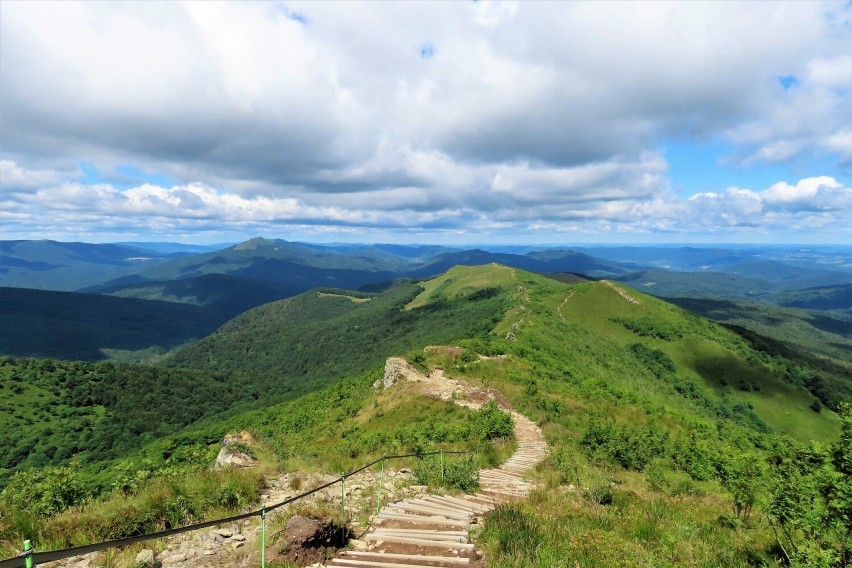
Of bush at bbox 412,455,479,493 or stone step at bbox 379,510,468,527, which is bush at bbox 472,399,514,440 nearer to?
bush at bbox 412,455,479,493

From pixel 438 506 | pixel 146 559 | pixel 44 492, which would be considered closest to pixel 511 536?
pixel 438 506

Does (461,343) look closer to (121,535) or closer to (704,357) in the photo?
(121,535)

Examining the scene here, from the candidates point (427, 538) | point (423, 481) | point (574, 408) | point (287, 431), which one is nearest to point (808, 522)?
point (427, 538)

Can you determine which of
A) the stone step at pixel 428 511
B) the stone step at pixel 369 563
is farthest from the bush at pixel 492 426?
the stone step at pixel 369 563

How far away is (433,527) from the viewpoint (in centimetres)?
1022

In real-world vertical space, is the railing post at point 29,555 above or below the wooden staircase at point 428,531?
above

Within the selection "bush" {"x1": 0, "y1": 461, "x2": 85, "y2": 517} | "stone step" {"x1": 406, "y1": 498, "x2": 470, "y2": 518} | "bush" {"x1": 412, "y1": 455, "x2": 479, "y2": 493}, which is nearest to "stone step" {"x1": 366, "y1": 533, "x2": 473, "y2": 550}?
"stone step" {"x1": 406, "y1": 498, "x2": 470, "y2": 518}

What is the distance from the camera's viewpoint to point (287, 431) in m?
53.3

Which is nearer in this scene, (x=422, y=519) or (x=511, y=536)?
(x=511, y=536)

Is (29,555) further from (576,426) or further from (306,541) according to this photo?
(576,426)

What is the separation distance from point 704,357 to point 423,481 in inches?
4826

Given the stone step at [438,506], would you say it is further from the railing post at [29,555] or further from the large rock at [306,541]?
the railing post at [29,555]

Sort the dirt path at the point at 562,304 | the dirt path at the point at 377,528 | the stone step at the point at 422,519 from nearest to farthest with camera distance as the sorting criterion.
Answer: the dirt path at the point at 377,528 < the stone step at the point at 422,519 < the dirt path at the point at 562,304

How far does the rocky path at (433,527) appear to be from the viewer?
27.2 feet
